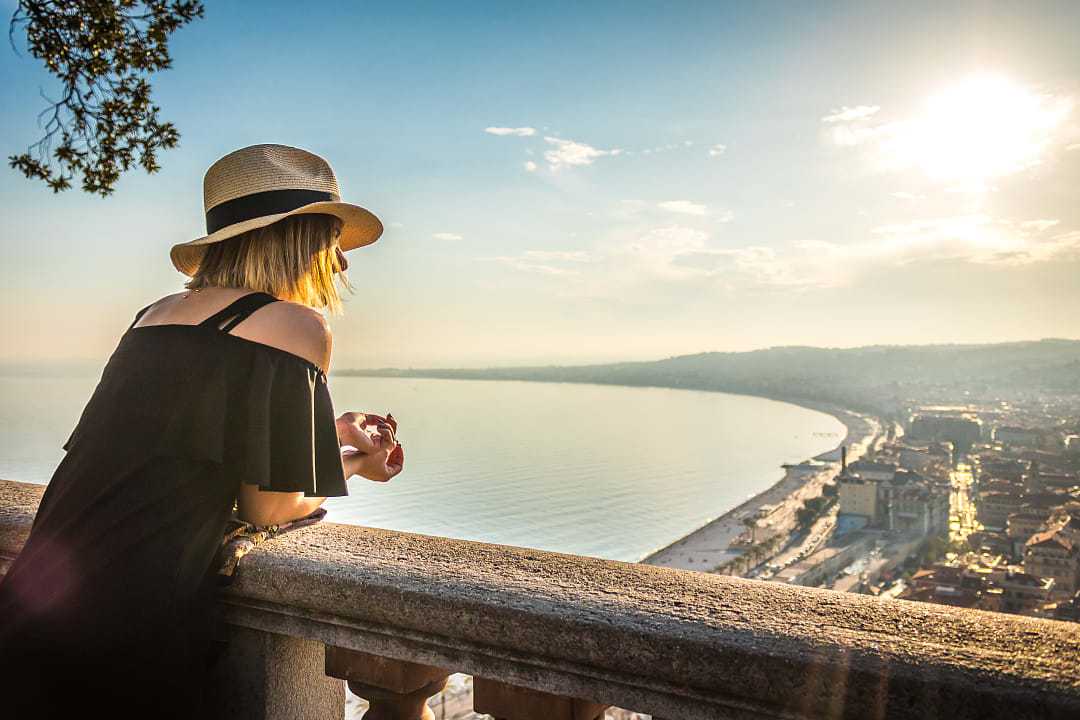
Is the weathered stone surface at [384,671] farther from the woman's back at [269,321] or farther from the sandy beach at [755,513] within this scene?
the sandy beach at [755,513]

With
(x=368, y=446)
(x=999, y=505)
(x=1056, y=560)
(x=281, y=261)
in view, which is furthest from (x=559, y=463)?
(x=281, y=261)

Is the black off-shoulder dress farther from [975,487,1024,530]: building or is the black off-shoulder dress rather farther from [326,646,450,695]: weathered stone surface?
[975,487,1024,530]: building

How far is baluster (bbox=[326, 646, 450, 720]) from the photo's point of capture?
4.10 feet

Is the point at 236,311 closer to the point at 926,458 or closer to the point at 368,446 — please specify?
the point at 368,446

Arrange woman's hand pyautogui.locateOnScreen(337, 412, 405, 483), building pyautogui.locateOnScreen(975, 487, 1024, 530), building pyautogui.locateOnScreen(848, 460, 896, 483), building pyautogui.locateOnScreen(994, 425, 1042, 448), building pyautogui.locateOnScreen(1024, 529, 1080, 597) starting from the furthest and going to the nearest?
1. building pyautogui.locateOnScreen(994, 425, 1042, 448)
2. building pyautogui.locateOnScreen(848, 460, 896, 483)
3. building pyautogui.locateOnScreen(975, 487, 1024, 530)
4. building pyautogui.locateOnScreen(1024, 529, 1080, 597)
5. woman's hand pyautogui.locateOnScreen(337, 412, 405, 483)

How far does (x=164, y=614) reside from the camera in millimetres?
1150

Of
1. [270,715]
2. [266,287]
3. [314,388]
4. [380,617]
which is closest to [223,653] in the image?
[270,715]

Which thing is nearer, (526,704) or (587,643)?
(587,643)

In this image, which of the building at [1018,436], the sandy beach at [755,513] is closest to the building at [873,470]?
the sandy beach at [755,513]

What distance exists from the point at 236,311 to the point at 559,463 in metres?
50.8

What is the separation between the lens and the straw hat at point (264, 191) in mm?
1462

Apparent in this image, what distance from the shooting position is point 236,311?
4.25ft

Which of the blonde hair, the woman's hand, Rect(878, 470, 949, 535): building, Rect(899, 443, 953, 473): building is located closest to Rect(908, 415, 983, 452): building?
Rect(899, 443, 953, 473): building

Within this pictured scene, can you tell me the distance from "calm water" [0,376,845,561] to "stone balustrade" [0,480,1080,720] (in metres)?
8.56
